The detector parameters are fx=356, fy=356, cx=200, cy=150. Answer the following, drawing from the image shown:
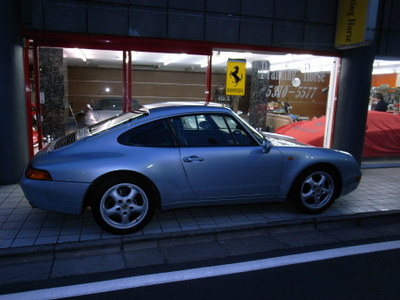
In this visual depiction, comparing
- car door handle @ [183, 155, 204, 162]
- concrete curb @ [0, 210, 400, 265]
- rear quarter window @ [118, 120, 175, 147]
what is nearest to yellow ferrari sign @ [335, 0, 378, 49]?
concrete curb @ [0, 210, 400, 265]

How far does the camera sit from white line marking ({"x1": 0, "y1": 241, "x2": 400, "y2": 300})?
3146 mm

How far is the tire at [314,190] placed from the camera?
4914mm

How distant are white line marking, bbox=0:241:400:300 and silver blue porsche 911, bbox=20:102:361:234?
912mm

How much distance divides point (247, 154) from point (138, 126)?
1.43 metres

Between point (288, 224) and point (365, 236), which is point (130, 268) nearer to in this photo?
point (288, 224)

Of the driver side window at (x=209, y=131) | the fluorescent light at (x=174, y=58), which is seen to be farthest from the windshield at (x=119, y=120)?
the fluorescent light at (x=174, y=58)

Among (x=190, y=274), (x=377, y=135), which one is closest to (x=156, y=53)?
(x=190, y=274)

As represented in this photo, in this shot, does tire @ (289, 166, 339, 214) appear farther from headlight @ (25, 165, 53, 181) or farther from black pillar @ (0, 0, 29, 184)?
black pillar @ (0, 0, 29, 184)

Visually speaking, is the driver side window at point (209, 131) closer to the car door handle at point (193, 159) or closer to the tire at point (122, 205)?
the car door handle at point (193, 159)

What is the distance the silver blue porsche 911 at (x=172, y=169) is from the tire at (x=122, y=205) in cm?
1

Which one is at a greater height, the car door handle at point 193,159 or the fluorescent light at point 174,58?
the fluorescent light at point 174,58

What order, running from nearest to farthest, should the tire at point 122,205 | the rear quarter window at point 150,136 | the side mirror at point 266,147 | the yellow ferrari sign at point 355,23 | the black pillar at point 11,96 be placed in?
1. the tire at point 122,205
2. the rear quarter window at point 150,136
3. the side mirror at point 266,147
4. the black pillar at point 11,96
5. the yellow ferrari sign at point 355,23

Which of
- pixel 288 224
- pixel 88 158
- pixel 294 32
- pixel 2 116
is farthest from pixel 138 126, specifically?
pixel 294 32

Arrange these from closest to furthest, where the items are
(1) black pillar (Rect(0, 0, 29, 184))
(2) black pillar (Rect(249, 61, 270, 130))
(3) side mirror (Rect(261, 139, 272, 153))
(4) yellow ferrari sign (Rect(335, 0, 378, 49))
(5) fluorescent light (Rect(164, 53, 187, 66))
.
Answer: (3) side mirror (Rect(261, 139, 272, 153))
(1) black pillar (Rect(0, 0, 29, 184))
(4) yellow ferrari sign (Rect(335, 0, 378, 49))
(5) fluorescent light (Rect(164, 53, 187, 66))
(2) black pillar (Rect(249, 61, 270, 130))
